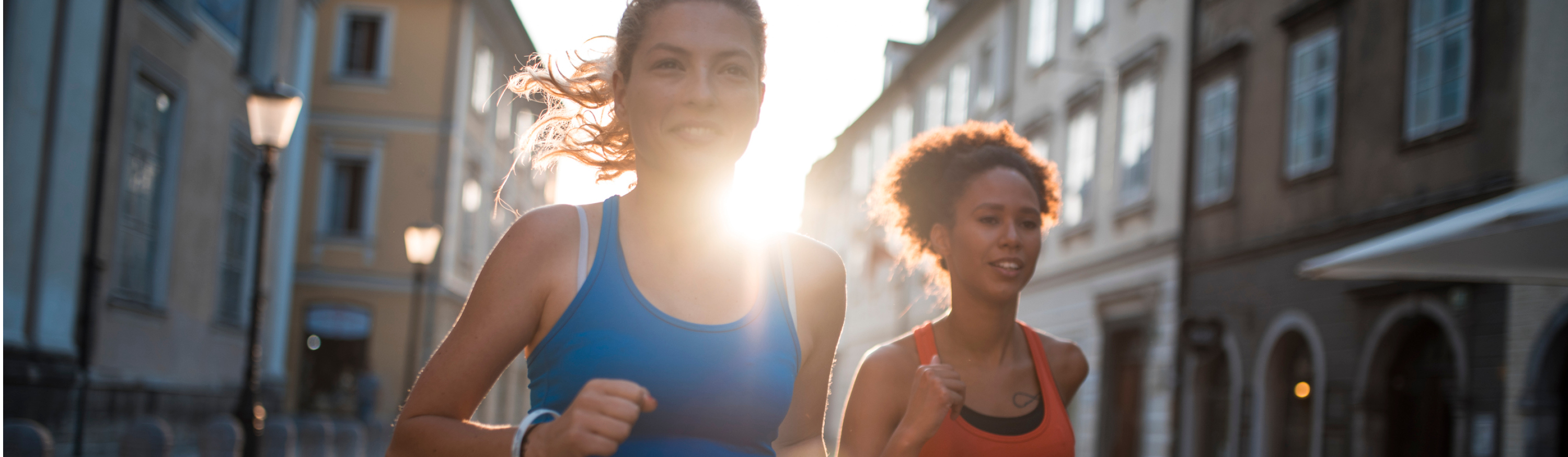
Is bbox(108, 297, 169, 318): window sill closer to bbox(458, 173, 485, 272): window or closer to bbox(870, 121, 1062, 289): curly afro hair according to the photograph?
bbox(870, 121, 1062, 289): curly afro hair

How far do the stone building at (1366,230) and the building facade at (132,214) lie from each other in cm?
1006

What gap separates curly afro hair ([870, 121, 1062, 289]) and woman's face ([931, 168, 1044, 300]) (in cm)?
6

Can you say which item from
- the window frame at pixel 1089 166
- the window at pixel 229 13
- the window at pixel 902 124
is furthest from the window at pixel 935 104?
the window at pixel 229 13

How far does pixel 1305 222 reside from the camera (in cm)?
1509

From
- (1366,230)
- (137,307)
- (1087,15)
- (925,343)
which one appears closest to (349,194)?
(137,307)

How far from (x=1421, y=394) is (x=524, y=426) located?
13.0 meters

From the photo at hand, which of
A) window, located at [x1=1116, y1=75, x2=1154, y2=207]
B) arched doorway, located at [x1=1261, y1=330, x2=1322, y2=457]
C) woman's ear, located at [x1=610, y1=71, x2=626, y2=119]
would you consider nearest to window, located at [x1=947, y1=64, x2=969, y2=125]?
window, located at [x1=1116, y1=75, x2=1154, y2=207]

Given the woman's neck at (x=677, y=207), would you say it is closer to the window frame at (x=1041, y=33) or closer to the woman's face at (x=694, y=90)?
the woman's face at (x=694, y=90)

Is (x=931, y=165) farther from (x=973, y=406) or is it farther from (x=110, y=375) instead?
(x=110, y=375)

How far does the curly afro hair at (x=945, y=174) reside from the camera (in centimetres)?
362

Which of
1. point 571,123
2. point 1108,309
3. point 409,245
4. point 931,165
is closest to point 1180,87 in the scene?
point 1108,309

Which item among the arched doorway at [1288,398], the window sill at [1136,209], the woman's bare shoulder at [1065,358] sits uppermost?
the window sill at [1136,209]

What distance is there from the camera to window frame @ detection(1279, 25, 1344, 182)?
14.5m

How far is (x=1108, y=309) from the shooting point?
20984mm
